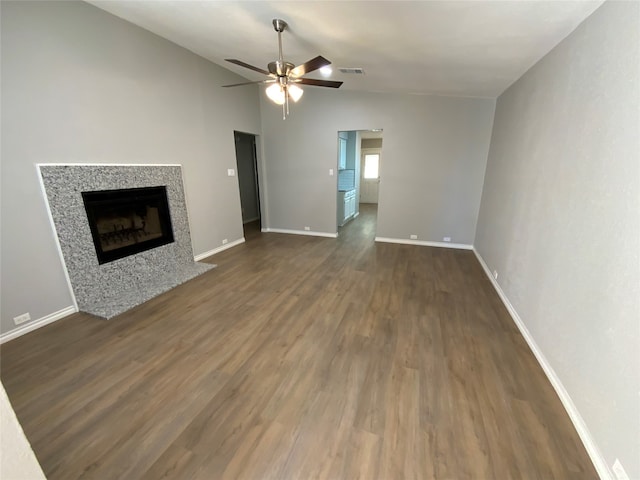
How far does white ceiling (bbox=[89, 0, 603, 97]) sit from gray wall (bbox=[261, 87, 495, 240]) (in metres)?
0.90

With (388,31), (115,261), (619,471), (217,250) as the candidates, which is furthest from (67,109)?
(619,471)

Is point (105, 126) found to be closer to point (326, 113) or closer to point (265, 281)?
point (265, 281)

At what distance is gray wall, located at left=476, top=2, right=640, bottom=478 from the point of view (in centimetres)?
139

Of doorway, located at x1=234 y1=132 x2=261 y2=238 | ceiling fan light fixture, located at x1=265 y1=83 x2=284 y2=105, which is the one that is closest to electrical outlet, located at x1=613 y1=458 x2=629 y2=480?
ceiling fan light fixture, located at x1=265 y1=83 x2=284 y2=105

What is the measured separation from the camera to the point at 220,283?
3598 mm

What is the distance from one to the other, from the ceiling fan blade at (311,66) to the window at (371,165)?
25.7 feet

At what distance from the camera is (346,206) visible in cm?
687

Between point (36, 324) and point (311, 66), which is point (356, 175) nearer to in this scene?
point (311, 66)

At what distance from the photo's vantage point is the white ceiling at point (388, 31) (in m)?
2.13

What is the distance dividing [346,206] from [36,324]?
5687mm

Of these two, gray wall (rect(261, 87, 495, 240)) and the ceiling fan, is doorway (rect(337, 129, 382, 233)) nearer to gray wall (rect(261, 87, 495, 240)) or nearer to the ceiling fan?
gray wall (rect(261, 87, 495, 240))

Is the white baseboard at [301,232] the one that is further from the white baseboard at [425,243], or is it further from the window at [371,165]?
the window at [371,165]

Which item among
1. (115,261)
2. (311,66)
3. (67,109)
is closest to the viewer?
(311,66)

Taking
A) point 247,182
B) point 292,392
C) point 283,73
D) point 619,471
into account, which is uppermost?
point 283,73
